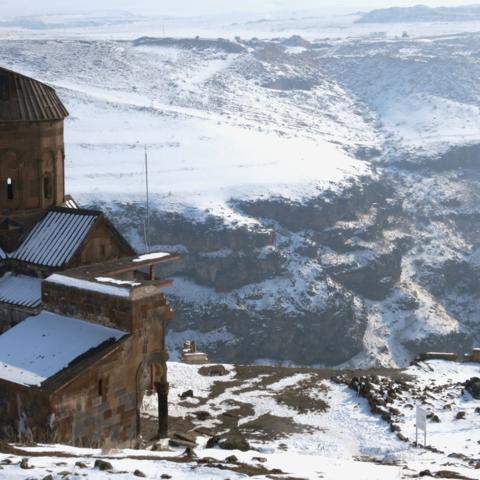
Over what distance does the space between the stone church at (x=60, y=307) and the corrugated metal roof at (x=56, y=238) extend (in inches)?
1.7

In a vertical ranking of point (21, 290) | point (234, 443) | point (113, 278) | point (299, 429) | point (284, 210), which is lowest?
point (284, 210)

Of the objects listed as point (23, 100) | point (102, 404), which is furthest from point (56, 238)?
point (102, 404)

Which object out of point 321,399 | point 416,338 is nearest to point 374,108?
point 416,338

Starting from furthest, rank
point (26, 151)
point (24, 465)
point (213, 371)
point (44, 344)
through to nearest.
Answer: point (213, 371) → point (26, 151) → point (44, 344) → point (24, 465)

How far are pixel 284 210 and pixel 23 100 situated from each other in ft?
290

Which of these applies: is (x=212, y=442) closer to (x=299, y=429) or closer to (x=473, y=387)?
(x=299, y=429)

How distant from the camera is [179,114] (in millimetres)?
145000

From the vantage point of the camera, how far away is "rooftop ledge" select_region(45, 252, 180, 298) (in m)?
25.8

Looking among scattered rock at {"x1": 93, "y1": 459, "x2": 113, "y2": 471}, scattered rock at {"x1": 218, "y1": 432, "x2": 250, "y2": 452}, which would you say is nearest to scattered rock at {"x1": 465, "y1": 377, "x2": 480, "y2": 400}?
scattered rock at {"x1": 218, "y1": 432, "x2": 250, "y2": 452}

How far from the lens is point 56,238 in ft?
101

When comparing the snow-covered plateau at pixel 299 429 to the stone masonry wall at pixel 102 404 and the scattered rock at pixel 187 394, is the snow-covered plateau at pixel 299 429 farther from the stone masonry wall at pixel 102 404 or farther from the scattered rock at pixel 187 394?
the stone masonry wall at pixel 102 404

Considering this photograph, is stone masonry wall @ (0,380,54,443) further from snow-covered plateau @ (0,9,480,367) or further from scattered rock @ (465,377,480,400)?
snow-covered plateau @ (0,9,480,367)

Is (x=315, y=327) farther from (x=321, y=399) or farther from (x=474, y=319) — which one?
(x=321, y=399)

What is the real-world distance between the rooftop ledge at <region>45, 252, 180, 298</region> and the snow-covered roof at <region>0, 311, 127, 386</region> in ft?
3.31
